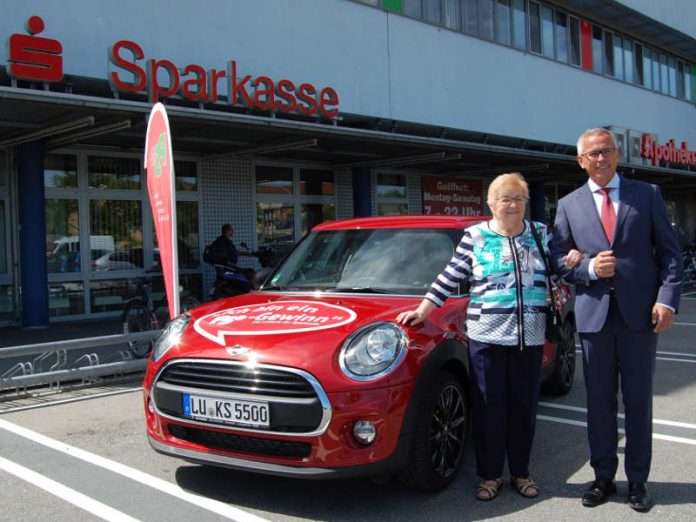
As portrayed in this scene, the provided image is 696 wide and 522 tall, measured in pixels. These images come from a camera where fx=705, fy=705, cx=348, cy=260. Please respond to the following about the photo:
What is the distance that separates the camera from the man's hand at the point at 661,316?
3490 mm

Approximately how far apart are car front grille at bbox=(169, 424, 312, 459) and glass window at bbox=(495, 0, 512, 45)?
56.6 feet

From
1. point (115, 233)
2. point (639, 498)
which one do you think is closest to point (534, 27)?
point (115, 233)

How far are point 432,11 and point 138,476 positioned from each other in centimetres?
1515

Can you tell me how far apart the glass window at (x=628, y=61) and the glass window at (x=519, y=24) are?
6.27m

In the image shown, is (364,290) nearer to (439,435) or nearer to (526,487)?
(439,435)

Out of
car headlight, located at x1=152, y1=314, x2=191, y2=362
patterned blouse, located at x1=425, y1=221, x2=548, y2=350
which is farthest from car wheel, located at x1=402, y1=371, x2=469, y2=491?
car headlight, located at x1=152, y1=314, x2=191, y2=362

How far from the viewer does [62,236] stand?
39.5ft

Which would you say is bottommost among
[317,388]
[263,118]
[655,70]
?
[317,388]

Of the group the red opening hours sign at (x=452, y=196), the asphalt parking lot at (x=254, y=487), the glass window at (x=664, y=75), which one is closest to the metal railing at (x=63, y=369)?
the asphalt parking lot at (x=254, y=487)

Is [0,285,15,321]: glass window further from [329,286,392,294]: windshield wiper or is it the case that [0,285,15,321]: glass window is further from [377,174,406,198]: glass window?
[377,174,406,198]: glass window

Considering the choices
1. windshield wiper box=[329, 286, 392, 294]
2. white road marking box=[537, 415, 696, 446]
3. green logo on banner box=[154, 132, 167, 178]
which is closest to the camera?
windshield wiper box=[329, 286, 392, 294]

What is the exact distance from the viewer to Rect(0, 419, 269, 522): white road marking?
364 centimetres

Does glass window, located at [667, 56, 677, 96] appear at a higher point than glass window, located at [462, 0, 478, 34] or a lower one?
higher

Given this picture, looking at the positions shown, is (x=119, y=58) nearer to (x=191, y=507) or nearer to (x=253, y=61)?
(x=253, y=61)
